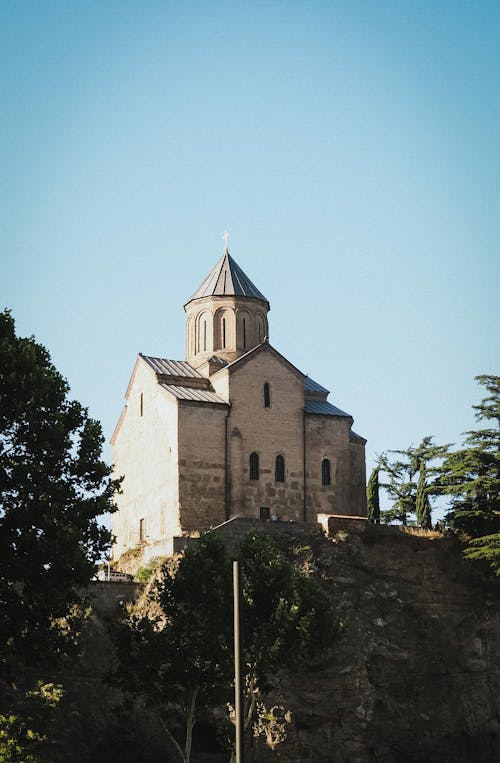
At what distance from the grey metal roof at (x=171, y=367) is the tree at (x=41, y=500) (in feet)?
48.7

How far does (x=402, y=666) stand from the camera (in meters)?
39.2

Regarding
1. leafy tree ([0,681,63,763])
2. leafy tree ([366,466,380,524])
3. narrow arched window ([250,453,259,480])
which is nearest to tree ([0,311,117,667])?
leafy tree ([0,681,63,763])

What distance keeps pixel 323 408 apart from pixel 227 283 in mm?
7311

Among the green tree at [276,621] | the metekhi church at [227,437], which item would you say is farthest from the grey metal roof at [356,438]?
the green tree at [276,621]

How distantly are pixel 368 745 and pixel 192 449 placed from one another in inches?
533

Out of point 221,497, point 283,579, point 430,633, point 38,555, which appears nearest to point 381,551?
point 430,633

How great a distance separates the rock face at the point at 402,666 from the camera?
3684 cm

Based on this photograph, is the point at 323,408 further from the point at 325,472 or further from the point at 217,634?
the point at 217,634

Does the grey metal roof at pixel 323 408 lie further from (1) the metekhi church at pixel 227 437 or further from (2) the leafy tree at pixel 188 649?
(2) the leafy tree at pixel 188 649

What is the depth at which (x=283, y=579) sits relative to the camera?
31.5 meters

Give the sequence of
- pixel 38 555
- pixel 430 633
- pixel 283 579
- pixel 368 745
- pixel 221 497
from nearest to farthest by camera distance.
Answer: pixel 38 555, pixel 283 579, pixel 368 745, pixel 430 633, pixel 221 497

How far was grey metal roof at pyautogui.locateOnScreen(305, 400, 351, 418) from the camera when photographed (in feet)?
157

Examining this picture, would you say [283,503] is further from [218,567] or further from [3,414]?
[3,414]

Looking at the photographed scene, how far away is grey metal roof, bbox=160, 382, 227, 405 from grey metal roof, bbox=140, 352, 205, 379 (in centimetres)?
83
